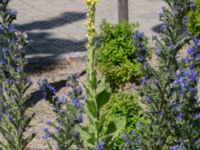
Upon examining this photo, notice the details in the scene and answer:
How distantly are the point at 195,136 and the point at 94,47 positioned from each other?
941 mm

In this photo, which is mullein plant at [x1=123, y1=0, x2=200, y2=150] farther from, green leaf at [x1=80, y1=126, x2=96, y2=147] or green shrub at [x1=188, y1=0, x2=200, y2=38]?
green shrub at [x1=188, y1=0, x2=200, y2=38]

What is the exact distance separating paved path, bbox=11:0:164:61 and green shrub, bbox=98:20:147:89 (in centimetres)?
166

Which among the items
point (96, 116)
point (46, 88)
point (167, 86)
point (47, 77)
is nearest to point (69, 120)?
point (96, 116)

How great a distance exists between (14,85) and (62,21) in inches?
392

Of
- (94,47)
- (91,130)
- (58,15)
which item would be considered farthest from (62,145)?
(58,15)

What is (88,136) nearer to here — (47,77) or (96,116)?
(96,116)

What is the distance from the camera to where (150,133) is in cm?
577

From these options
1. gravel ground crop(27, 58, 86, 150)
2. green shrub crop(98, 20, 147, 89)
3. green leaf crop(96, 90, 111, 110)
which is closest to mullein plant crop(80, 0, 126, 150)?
green leaf crop(96, 90, 111, 110)

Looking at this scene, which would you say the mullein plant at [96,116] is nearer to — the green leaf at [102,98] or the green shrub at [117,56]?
the green leaf at [102,98]

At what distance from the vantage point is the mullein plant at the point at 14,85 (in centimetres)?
550

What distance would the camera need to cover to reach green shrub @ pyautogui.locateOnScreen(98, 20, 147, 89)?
11.2 m

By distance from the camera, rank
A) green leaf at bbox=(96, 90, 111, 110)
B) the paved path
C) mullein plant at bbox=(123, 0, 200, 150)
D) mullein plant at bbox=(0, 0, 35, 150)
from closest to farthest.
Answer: green leaf at bbox=(96, 90, 111, 110)
mullein plant at bbox=(0, 0, 35, 150)
mullein plant at bbox=(123, 0, 200, 150)
the paved path

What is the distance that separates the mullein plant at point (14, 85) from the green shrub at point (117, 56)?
5.44m

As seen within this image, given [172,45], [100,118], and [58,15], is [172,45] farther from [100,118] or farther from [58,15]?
[58,15]
